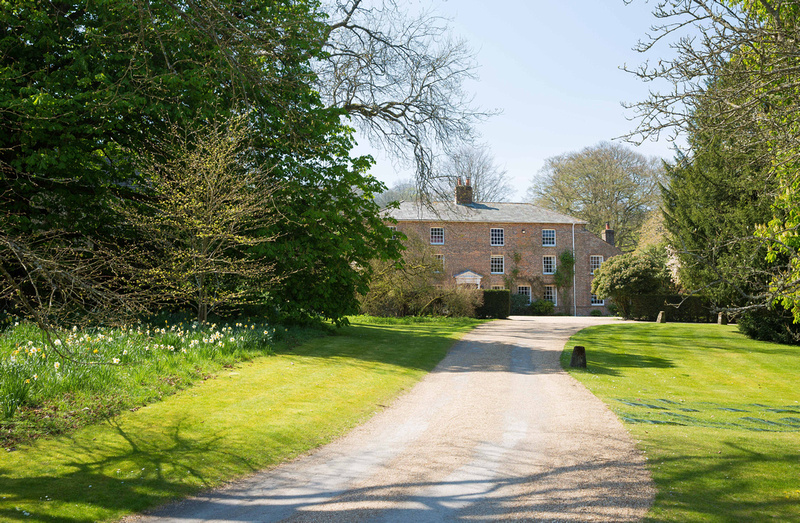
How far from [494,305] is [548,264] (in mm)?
11041

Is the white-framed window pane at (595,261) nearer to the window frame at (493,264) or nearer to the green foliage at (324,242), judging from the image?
the window frame at (493,264)

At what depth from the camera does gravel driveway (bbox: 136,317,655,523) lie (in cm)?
484

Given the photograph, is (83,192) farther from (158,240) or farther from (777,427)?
(777,427)

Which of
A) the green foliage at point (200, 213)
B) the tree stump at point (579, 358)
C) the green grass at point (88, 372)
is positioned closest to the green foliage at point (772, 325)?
the tree stump at point (579, 358)

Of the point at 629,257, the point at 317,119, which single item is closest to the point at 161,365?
the point at 317,119

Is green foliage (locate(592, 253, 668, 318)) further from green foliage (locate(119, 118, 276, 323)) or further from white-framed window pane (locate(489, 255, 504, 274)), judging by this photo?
green foliage (locate(119, 118, 276, 323))

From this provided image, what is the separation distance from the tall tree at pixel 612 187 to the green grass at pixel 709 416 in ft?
99.7

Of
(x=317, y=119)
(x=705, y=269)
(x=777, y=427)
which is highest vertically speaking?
(x=317, y=119)

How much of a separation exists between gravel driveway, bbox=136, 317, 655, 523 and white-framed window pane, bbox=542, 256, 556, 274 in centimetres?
3227

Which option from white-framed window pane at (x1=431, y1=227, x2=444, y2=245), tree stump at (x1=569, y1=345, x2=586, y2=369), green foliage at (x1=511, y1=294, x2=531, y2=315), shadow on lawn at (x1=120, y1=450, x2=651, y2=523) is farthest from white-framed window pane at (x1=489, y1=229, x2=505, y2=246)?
shadow on lawn at (x1=120, y1=450, x2=651, y2=523)

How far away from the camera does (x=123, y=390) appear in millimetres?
7879

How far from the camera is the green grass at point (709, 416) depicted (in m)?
5.12

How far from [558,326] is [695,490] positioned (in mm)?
22231

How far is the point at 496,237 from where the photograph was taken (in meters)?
41.8
